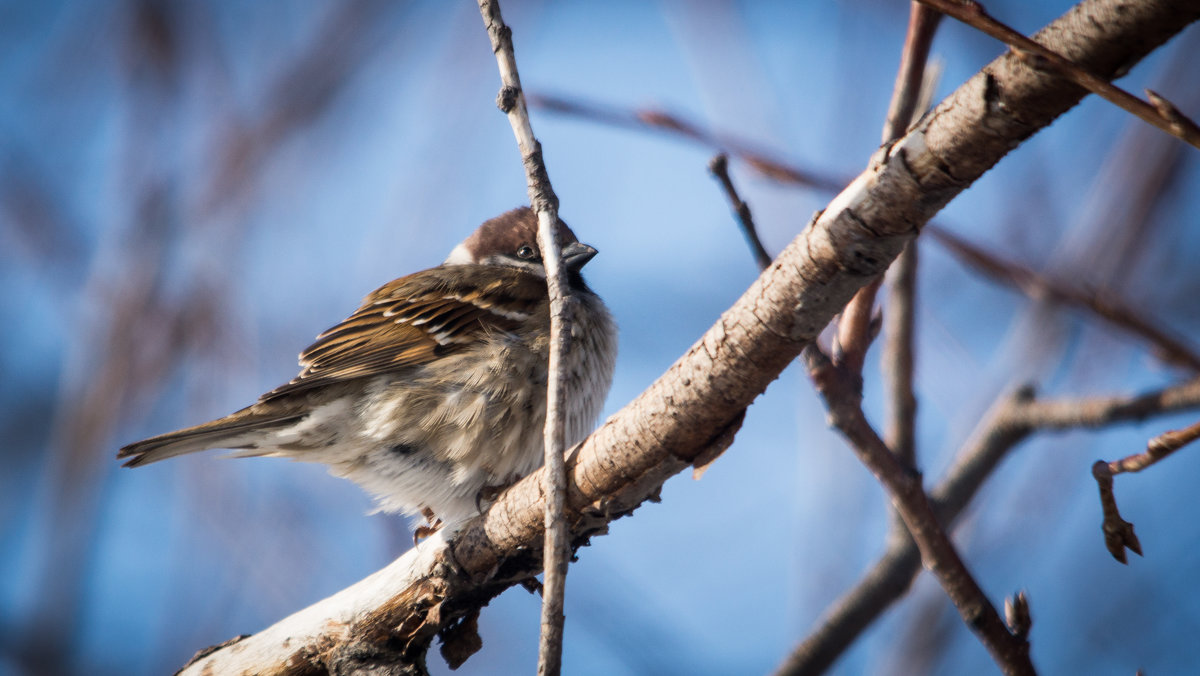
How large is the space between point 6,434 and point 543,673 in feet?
18.5

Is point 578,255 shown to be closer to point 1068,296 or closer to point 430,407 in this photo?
point 430,407

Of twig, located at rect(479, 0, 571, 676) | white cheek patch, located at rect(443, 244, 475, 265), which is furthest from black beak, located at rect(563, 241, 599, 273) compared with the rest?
twig, located at rect(479, 0, 571, 676)

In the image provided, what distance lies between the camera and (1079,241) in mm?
3100

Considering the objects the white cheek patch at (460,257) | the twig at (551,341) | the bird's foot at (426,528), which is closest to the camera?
the twig at (551,341)

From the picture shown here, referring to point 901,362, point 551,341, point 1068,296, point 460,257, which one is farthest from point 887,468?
point 460,257

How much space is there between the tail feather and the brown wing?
9cm

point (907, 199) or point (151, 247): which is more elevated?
point (151, 247)

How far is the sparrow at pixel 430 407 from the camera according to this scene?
292 centimetres

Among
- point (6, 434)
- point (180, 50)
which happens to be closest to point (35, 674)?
point (6, 434)

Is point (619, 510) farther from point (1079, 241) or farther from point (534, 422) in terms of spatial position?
point (1079, 241)

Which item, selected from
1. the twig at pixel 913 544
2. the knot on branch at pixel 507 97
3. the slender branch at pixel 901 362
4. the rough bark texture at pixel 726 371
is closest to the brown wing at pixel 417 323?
the rough bark texture at pixel 726 371

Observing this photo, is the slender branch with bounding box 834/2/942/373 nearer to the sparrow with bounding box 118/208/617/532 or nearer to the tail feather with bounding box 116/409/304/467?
the sparrow with bounding box 118/208/617/532

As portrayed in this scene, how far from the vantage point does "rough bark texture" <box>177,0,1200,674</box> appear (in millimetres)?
1203

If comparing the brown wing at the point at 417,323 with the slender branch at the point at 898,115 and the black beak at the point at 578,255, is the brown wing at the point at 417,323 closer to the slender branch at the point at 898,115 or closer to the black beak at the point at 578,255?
the black beak at the point at 578,255
